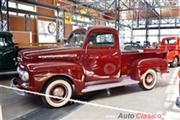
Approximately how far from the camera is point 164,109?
3438 mm

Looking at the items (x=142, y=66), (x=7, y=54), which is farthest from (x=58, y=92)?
(x=7, y=54)

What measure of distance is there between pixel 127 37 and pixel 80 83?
27.2m

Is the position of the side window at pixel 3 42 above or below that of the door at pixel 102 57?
above

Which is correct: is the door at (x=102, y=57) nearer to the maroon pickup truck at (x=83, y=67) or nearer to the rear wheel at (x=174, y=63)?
the maroon pickup truck at (x=83, y=67)

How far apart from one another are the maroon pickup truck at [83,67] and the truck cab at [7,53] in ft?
8.70

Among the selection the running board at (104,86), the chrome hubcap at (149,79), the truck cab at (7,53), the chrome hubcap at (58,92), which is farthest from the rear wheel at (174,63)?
the truck cab at (7,53)

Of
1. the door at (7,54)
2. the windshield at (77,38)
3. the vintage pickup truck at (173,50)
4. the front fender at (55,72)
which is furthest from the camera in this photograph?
the vintage pickup truck at (173,50)

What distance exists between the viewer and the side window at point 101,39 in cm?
404

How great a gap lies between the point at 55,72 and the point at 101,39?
1441 mm

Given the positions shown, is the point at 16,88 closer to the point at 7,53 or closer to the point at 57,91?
the point at 57,91

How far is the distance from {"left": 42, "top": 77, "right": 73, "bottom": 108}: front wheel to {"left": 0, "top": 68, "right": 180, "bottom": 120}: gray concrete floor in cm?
38

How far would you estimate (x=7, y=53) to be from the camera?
6.31 meters

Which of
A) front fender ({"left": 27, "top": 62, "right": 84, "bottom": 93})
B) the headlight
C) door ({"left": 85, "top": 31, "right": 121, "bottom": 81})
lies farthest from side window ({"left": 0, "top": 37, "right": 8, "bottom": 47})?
door ({"left": 85, "top": 31, "right": 121, "bottom": 81})

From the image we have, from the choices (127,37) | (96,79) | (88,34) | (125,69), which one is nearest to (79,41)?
(88,34)
